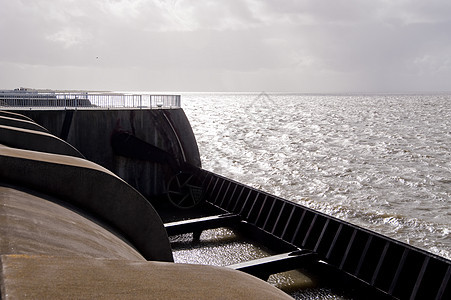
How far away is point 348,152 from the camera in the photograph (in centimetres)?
4297

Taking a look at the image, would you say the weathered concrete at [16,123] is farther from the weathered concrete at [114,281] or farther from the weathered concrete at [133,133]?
the weathered concrete at [114,281]

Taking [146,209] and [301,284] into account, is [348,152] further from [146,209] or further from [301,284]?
[146,209]

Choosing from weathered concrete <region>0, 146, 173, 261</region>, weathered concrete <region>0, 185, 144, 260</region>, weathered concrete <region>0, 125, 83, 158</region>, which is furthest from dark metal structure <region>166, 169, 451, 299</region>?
weathered concrete <region>0, 185, 144, 260</region>

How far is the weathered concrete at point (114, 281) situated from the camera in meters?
3.35

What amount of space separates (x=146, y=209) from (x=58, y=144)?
530 cm

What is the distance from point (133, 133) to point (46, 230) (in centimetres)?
1670

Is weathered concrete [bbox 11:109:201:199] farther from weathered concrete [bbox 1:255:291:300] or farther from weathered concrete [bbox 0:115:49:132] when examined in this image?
weathered concrete [bbox 1:255:291:300]

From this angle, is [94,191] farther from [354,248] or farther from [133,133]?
[133,133]

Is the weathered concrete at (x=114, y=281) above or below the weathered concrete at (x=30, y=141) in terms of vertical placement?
above

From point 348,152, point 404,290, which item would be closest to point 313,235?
point 404,290

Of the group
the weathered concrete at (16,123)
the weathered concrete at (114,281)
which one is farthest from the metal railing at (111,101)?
the weathered concrete at (114,281)

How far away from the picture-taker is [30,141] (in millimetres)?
12844

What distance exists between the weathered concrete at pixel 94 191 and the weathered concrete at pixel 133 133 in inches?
462

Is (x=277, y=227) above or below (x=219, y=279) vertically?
below
